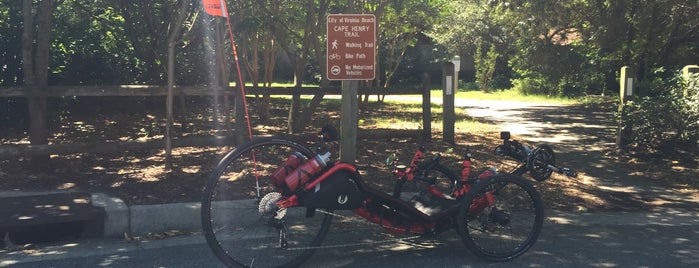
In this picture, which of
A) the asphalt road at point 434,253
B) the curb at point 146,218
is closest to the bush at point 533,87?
the asphalt road at point 434,253

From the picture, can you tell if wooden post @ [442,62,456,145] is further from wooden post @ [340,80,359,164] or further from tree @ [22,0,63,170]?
tree @ [22,0,63,170]

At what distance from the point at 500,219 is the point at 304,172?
1.62 m

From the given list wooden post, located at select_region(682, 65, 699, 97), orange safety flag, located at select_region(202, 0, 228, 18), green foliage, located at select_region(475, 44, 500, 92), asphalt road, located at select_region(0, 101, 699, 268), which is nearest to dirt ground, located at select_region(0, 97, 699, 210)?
asphalt road, located at select_region(0, 101, 699, 268)

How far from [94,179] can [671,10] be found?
31.6 feet

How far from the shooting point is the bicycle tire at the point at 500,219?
176 inches

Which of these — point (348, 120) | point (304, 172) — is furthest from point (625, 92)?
point (304, 172)

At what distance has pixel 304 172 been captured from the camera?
418cm

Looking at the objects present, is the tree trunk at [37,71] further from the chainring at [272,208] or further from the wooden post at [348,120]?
the chainring at [272,208]

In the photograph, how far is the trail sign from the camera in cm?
578

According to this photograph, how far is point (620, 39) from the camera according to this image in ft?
37.5

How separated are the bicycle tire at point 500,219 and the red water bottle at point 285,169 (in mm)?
1278

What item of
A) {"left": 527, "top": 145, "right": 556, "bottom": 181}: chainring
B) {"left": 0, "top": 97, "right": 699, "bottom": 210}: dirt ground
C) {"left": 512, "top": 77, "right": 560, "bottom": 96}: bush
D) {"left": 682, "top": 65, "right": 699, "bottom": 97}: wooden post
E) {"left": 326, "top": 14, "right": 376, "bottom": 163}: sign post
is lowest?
{"left": 0, "top": 97, "right": 699, "bottom": 210}: dirt ground

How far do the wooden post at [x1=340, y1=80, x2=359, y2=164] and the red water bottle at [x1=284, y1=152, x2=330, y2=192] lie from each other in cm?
179

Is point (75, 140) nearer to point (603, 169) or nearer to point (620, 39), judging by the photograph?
point (603, 169)
